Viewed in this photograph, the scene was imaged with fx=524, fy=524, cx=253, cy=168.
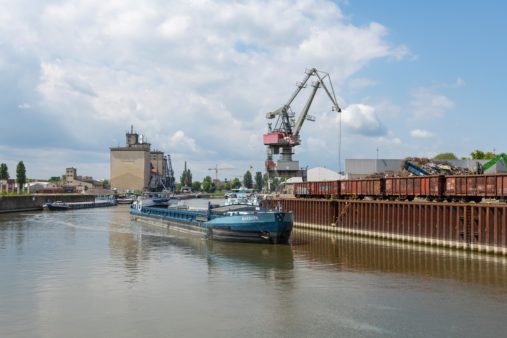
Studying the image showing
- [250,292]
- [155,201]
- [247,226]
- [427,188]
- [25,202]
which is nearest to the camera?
[250,292]

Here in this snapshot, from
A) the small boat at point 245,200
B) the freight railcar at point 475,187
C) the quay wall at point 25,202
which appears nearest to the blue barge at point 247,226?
the small boat at point 245,200

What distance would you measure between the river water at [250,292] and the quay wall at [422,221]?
1.98 meters

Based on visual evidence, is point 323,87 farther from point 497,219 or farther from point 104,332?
point 104,332

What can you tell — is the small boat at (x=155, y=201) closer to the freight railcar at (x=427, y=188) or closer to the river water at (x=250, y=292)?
the freight railcar at (x=427, y=188)

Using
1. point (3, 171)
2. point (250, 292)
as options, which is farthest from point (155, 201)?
point (3, 171)

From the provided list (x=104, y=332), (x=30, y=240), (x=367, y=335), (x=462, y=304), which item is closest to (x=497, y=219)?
(x=462, y=304)

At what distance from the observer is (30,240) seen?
48.1 metres

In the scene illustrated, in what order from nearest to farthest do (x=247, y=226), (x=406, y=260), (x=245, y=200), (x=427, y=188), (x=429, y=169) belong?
(x=406, y=260), (x=247, y=226), (x=427, y=188), (x=245, y=200), (x=429, y=169)

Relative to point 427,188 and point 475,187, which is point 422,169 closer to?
point 427,188

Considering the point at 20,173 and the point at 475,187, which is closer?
the point at 475,187

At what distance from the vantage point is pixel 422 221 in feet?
147

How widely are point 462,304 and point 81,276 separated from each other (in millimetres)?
19841

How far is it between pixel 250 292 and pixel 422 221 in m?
24.6

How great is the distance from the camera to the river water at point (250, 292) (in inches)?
755
